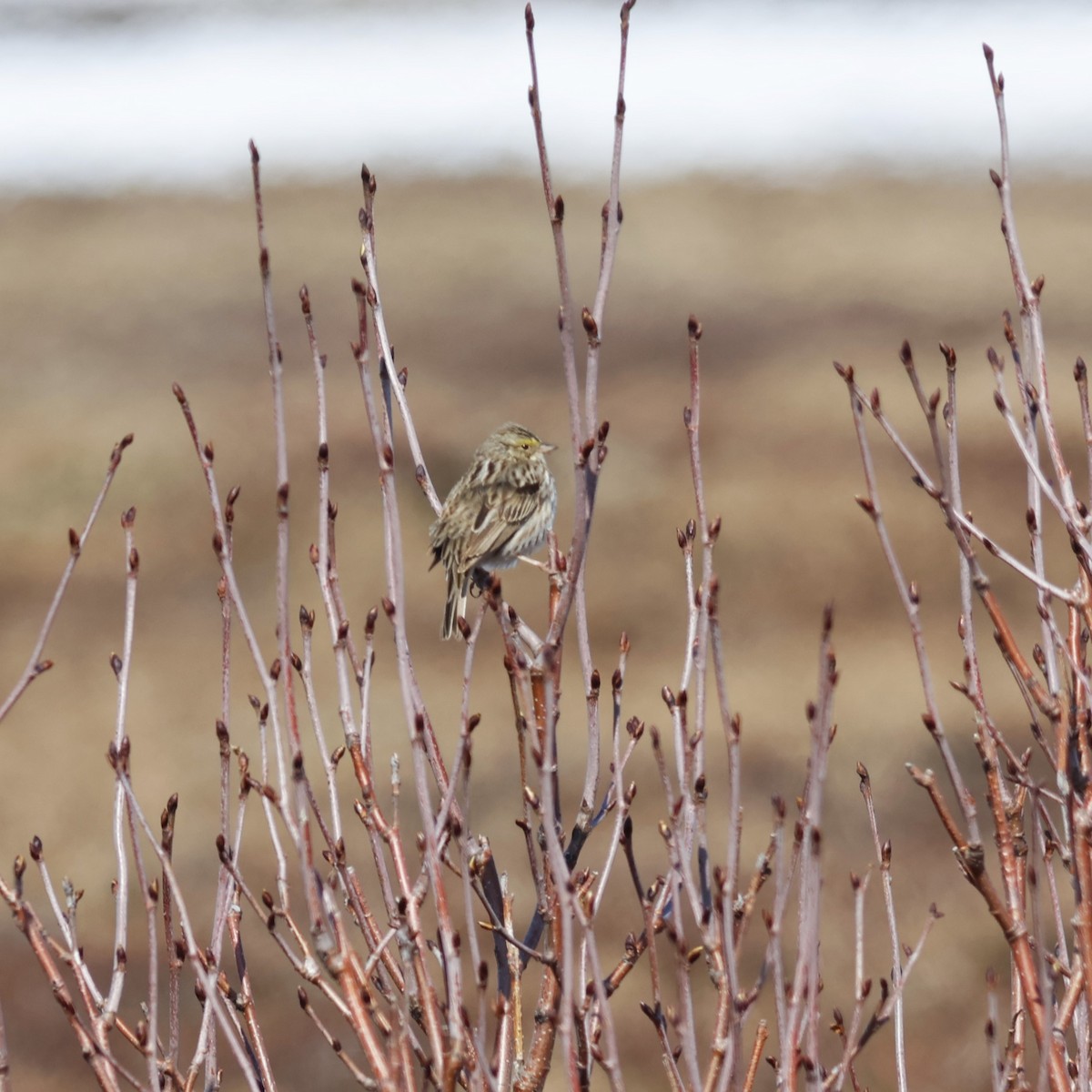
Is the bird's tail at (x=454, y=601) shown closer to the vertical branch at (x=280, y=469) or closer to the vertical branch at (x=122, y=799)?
the vertical branch at (x=122, y=799)

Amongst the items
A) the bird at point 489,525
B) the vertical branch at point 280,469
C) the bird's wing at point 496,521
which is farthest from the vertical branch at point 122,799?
the bird's wing at point 496,521

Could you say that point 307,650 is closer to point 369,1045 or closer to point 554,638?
point 554,638

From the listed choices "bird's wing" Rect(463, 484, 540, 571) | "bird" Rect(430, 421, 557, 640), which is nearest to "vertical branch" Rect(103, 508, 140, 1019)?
"bird" Rect(430, 421, 557, 640)

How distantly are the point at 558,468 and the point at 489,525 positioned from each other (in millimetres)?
16080

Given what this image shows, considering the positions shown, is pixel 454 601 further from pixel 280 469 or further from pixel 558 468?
pixel 558 468

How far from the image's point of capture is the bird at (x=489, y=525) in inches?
272

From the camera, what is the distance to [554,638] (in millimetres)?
3551

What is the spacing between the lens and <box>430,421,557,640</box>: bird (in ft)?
22.7

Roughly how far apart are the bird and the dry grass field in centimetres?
805

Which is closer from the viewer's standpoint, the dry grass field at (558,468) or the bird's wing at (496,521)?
the bird's wing at (496,521)

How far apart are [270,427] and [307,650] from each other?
20.4m

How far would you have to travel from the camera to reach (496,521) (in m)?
6.93

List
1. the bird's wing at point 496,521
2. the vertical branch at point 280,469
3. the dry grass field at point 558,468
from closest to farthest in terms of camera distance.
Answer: the vertical branch at point 280,469 < the bird's wing at point 496,521 < the dry grass field at point 558,468

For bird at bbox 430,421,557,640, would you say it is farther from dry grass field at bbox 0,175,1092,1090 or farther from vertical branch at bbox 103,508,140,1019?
dry grass field at bbox 0,175,1092,1090
